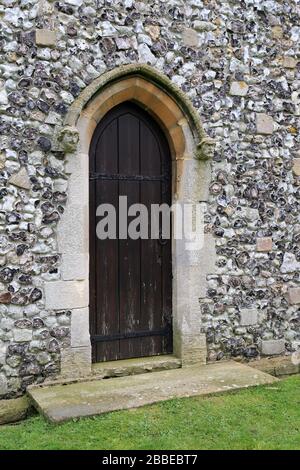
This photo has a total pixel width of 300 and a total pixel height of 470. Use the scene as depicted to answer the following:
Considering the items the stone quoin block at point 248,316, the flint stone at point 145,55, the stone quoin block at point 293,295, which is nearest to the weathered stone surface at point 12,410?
the stone quoin block at point 248,316

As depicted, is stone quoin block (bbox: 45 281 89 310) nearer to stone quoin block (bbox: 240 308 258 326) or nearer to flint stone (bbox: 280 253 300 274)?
stone quoin block (bbox: 240 308 258 326)

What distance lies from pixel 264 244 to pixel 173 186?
1.20 meters

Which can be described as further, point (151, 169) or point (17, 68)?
point (151, 169)

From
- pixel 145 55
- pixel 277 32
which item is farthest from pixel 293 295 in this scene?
pixel 145 55

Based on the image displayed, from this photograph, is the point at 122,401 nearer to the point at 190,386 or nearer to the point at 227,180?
the point at 190,386

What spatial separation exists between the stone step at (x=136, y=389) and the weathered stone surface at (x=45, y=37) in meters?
3.07

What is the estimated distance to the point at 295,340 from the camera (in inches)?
225

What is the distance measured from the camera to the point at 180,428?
367 cm

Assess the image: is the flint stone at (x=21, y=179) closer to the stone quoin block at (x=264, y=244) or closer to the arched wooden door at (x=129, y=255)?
the arched wooden door at (x=129, y=255)

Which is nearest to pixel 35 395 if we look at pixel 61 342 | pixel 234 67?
pixel 61 342

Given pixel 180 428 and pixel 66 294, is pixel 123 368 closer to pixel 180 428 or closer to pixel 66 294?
pixel 66 294

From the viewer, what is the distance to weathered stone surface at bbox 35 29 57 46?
4508 millimetres

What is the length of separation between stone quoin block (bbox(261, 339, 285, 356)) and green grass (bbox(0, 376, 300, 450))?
1.27 meters

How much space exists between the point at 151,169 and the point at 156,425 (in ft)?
8.49
